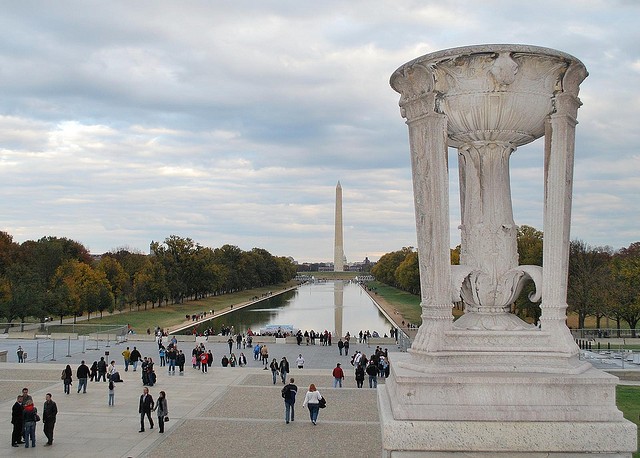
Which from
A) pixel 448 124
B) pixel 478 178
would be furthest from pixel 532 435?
pixel 448 124

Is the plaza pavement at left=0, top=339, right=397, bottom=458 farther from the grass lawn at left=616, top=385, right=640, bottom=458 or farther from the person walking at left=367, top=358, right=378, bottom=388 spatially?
the grass lawn at left=616, top=385, right=640, bottom=458

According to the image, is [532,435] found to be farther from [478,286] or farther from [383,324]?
[383,324]

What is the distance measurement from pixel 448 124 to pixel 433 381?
132 inches

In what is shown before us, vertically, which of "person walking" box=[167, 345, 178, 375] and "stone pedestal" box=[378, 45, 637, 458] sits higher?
"stone pedestal" box=[378, 45, 637, 458]

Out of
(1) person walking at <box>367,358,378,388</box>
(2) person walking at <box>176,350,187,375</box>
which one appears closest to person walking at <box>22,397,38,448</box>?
(2) person walking at <box>176,350,187,375</box>

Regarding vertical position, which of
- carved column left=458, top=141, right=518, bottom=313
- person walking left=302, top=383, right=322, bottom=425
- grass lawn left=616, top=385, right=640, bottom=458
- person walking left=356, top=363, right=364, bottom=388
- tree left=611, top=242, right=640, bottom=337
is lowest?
grass lawn left=616, top=385, right=640, bottom=458

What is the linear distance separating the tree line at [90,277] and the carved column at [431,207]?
50278 mm

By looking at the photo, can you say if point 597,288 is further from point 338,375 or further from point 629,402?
point 338,375

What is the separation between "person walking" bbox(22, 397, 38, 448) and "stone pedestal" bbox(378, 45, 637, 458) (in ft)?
33.9

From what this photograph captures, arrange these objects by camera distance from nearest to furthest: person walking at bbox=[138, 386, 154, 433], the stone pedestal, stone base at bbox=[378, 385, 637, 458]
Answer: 1. stone base at bbox=[378, 385, 637, 458]
2. the stone pedestal
3. person walking at bbox=[138, 386, 154, 433]

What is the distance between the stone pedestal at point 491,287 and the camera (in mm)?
7301

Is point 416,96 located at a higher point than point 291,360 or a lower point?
higher

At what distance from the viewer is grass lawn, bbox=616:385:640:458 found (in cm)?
1891

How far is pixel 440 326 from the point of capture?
316 inches
